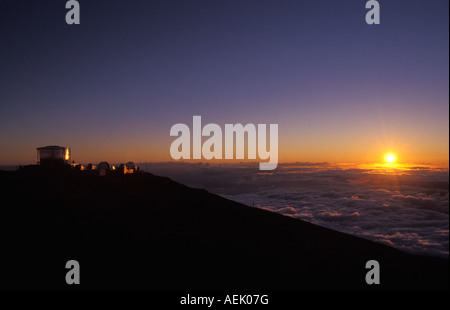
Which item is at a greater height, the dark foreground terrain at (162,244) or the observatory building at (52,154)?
the observatory building at (52,154)

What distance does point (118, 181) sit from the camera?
160 ft

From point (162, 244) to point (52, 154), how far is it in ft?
115

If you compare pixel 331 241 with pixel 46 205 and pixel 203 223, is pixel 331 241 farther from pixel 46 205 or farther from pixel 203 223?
pixel 46 205

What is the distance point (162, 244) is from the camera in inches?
1117

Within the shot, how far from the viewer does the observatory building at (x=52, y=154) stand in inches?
1972

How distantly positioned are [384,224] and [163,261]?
139m

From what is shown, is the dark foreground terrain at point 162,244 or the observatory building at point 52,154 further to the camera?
the observatory building at point 52,154

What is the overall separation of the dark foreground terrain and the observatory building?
483cm

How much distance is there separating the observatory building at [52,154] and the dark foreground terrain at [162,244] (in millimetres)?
4828

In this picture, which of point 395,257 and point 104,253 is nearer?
point 104,253

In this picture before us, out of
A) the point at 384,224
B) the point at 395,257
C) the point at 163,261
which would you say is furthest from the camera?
the point at 384,224

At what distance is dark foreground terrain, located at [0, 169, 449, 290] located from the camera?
22.4 meters
